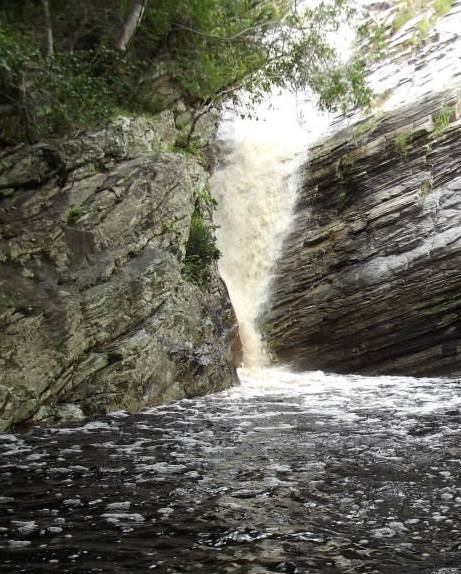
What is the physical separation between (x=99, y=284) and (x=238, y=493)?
679 centimetres

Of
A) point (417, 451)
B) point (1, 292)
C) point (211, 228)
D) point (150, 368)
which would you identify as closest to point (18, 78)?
point (1, 292)

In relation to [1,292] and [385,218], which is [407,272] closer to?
[385,218]

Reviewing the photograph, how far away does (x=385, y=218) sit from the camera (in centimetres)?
1764

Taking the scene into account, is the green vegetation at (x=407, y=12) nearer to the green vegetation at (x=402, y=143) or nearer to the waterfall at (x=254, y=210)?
the waterfall at (x=254, y=210)

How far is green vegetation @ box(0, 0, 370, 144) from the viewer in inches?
484

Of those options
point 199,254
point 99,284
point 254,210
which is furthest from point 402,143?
point 99,284

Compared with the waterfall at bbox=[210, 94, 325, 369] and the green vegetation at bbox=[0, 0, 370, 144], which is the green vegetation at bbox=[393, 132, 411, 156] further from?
the waterfall at bbox=[210, 94, 325, 369]

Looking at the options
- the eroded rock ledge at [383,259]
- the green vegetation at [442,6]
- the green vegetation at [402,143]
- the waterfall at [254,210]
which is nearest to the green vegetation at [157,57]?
the green vegetation at [402,143]

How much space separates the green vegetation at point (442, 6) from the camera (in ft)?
79.1

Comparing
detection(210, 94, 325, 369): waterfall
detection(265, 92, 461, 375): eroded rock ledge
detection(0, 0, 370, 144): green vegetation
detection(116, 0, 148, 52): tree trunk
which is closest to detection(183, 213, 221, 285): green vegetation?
detection(210, 94, 325, 369): waterfall

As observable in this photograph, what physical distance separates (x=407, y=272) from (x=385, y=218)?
2030mm

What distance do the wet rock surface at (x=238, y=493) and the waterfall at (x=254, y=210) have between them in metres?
7.54

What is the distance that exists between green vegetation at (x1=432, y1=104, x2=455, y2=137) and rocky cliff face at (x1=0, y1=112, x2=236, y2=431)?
8.49 m

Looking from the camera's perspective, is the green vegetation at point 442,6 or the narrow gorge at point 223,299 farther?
the green vegetation at point 442,6
